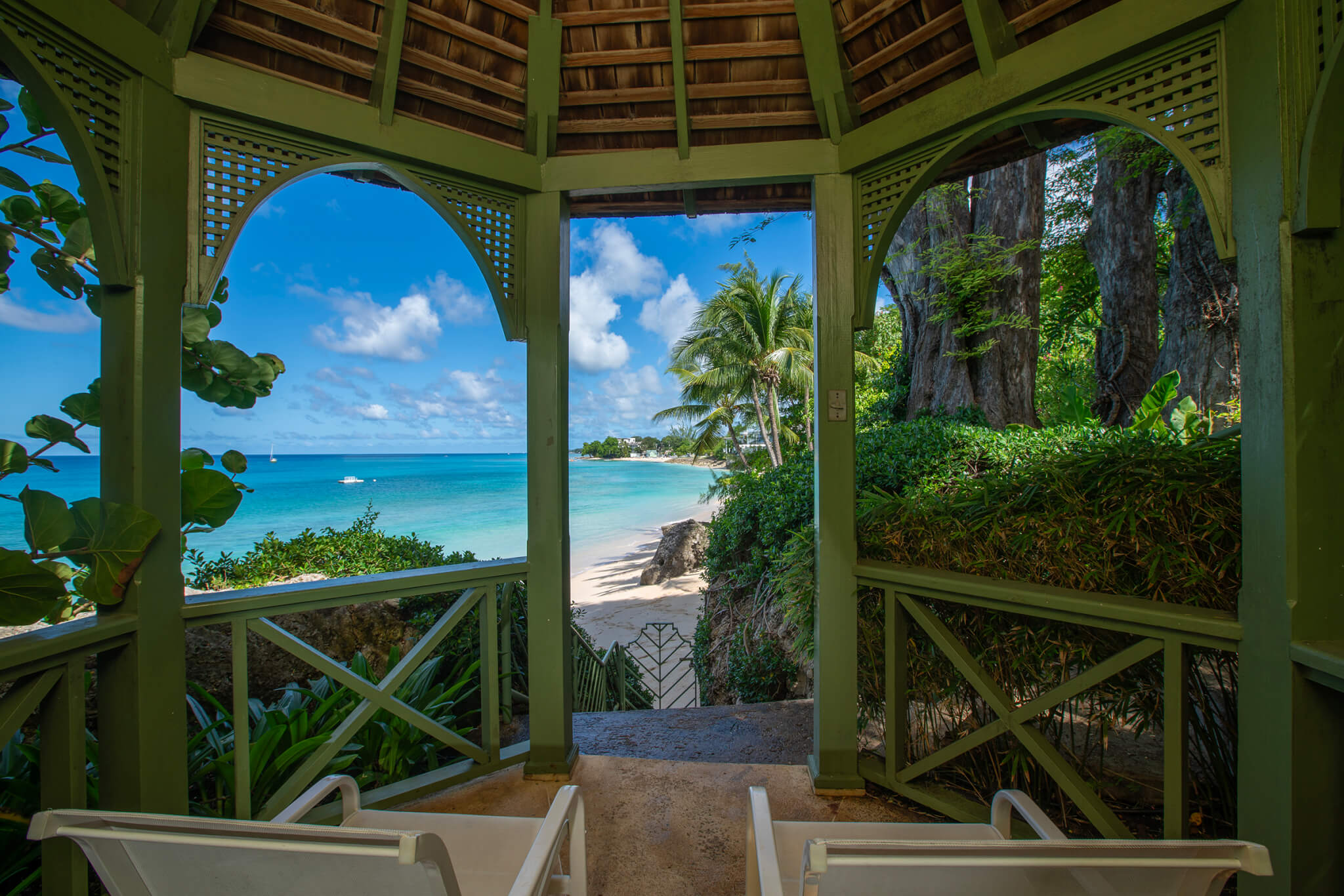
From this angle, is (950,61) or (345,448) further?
(345,448)

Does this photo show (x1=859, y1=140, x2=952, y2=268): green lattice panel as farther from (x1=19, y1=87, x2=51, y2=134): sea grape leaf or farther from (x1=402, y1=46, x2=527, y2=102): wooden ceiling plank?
(x1=19, y1=87, x2=51, y2=134): sea grape leaf

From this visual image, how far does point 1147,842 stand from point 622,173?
2640 mm

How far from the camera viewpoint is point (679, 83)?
7.72 feet

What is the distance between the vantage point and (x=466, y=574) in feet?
7.67

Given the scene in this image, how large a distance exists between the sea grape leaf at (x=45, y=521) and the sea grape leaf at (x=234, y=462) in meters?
0.64

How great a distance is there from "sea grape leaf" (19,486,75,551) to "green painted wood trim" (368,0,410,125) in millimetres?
1664

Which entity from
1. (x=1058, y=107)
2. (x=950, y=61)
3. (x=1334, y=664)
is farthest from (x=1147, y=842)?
(x=950, y=61)

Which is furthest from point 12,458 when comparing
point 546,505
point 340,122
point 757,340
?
point 757,340

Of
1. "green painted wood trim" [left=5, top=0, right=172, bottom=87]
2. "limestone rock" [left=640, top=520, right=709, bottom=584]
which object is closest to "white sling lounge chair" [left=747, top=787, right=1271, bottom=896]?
"green painted wood trim" [left=5, top=0, right=172, bottom=87]

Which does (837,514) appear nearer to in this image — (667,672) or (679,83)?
(679,83)

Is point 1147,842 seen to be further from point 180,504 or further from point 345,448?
point 345,448

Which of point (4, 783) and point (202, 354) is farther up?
point (202, 354)

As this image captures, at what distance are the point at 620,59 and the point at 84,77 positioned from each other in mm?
1810

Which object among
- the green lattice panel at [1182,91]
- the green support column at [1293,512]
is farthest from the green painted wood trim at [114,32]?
the green support column at [1293,512]
